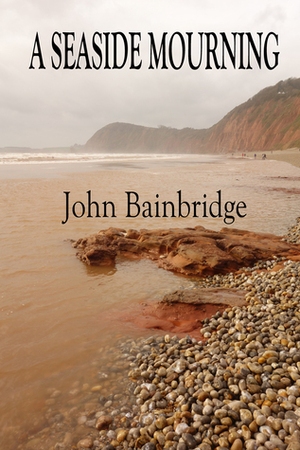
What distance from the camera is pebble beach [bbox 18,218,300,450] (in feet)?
9.35

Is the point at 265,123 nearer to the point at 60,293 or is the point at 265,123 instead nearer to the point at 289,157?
the point at 289,157

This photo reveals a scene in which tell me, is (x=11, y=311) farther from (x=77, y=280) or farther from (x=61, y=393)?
(x=61, y=393)

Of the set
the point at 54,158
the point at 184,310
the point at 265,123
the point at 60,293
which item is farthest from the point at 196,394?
the point at 265,123

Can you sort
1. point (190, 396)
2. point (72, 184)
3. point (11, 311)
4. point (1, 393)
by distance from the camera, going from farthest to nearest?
1. point (72, 184)
2. point (11, 311)
3. point (1, 393)
4. point (190, 396)

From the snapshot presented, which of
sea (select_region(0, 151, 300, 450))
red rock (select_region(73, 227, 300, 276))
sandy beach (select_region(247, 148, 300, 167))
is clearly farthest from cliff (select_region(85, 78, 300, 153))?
red rock (select_region(73, 227, 300, 276))

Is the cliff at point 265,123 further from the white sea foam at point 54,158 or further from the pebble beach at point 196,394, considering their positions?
the pebble beach at point 196,394

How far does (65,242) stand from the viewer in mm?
Result: 9539

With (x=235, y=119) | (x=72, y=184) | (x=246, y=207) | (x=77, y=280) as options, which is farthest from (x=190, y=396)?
(x=235, y=119)

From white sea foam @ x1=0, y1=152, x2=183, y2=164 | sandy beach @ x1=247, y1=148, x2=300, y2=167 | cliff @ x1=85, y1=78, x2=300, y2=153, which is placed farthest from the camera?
cliff @ x1=85, y1=78, x2=300, y2=153

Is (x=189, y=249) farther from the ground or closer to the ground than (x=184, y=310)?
farther from the ground

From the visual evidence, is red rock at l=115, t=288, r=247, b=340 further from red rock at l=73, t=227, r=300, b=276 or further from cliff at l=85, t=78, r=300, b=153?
cliff at l=85, t=78, r=300, b=153

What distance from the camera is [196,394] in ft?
11.0

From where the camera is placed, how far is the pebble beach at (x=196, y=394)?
285cm

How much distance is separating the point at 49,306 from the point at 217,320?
10.8ft
